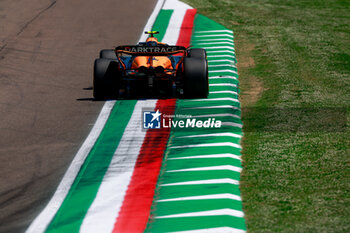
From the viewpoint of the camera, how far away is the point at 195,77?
16.7 meters

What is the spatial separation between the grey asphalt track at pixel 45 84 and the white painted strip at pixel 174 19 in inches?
46.9

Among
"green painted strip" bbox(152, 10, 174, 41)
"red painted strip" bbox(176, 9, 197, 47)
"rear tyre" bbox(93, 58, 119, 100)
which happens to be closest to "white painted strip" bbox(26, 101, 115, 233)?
"rear tyre" bbox(93, 58, 119, 100)

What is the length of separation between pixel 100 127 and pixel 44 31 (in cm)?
1294

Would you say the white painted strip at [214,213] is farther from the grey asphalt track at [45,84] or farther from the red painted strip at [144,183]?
the grey asphalt track at [45,84]

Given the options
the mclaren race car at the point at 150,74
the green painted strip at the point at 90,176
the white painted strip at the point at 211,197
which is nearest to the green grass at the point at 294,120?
the white painted strip at the point at 211,197

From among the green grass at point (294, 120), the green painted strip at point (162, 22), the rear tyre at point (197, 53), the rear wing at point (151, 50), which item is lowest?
the green painted strip at point (162, 22)

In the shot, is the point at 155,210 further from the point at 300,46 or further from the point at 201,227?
the point at 300,46

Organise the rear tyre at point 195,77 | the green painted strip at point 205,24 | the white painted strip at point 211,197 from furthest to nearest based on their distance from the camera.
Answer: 1. the green painted strip at point 205,24
2. the rear tyre at point 195,77
3. the white painted strip at point 211,197

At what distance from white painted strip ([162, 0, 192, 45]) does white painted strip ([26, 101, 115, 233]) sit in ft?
32.7

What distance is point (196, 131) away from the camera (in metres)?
14.6

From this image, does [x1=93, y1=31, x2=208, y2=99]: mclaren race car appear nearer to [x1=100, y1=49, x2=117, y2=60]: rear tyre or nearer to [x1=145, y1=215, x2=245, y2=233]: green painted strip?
[x1=100, y1=49, x2=117, y2=60]: rear tyre

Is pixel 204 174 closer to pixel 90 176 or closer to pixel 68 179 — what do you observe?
pixel 90 176

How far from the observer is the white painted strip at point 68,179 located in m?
10.2

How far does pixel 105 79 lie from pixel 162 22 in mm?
12606
